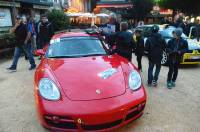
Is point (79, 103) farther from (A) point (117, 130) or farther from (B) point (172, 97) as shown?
(B) point (172, 97)

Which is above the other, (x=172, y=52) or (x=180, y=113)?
(x=172, y=52)

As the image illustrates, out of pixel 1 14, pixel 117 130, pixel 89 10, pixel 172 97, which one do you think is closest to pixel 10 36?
pixel 1 14

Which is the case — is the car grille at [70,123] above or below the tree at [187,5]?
below

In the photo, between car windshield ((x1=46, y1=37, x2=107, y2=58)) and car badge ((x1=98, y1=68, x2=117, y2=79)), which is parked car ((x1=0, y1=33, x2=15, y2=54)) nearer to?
car windshield ((x1=46, y1=37, x2=107, y2=58))

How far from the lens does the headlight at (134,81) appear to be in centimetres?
453

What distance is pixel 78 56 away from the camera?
5613mm

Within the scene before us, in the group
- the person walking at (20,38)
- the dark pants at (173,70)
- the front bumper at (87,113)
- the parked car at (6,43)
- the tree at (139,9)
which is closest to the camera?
the front bumper at (87,113)

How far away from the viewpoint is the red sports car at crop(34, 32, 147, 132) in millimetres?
3947

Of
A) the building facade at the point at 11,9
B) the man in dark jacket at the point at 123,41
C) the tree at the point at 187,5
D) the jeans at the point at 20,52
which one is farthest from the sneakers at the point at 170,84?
the tree at the point at 187,5

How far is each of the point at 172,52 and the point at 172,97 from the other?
130cm

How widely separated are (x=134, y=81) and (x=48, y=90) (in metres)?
1.37

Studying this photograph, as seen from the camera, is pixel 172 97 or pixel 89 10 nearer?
pixel 172 97

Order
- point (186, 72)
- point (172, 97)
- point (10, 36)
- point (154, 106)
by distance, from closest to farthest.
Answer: point (154, 106)
point (172, 97)
point (186, 72)
point (10, 36)

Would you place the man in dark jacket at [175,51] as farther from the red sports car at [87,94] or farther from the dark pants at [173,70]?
the red sports car at [87,94]
